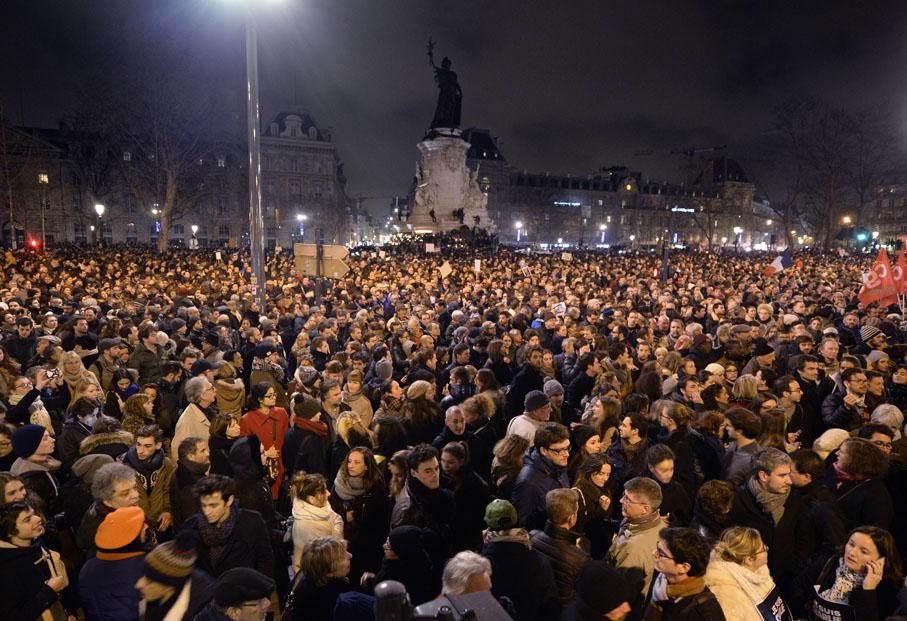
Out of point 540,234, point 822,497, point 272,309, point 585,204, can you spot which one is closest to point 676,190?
point 585,204

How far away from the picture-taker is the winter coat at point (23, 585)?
3117mm

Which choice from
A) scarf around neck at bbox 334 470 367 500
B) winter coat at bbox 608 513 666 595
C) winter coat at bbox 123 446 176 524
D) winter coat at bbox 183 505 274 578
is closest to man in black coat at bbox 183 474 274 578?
winter coat at bbox 183 505 274 578

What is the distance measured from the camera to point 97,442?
15.0 ft

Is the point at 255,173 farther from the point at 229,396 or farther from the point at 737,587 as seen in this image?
the point at 737,587

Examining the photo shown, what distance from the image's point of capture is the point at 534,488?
13.8ft

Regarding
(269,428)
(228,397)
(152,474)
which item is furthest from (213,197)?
(152,474)

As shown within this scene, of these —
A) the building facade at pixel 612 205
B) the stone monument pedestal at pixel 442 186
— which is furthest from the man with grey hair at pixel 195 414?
the building facade at pixel 612 205

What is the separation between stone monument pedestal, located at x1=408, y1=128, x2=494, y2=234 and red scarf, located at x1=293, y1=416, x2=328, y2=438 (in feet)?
105

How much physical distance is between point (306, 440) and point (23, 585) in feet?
7.51

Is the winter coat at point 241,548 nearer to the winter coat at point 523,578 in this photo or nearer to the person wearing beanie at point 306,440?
the person wearing beanie at point 306,440

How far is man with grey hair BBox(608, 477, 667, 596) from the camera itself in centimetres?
348

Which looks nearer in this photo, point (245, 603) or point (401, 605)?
point (401, 605)

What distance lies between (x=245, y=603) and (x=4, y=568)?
1575 mm

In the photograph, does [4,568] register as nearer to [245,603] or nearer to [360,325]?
[245,603]
